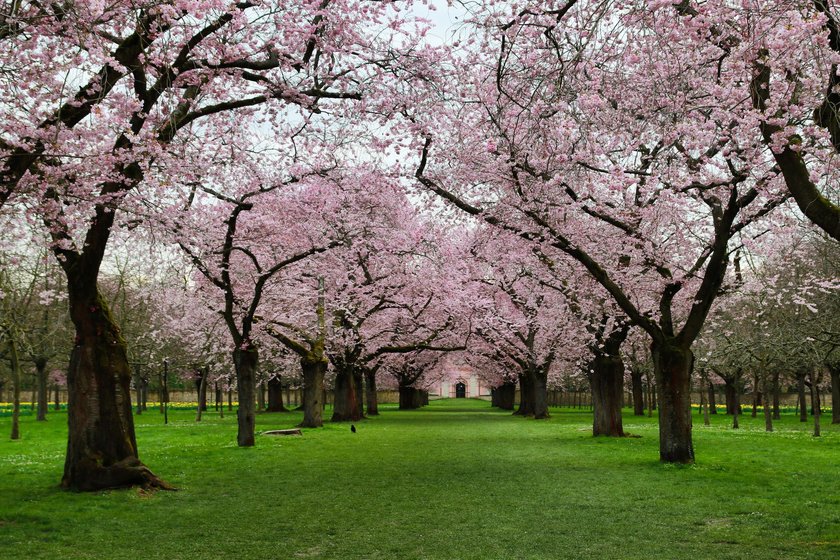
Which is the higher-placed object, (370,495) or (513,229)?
(513,229)

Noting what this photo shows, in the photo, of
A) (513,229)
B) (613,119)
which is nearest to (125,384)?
(513,229)

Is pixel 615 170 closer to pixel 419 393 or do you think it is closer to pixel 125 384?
pixel 125 384

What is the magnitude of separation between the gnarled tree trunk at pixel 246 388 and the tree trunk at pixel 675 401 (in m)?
11.2

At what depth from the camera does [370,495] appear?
508 inches

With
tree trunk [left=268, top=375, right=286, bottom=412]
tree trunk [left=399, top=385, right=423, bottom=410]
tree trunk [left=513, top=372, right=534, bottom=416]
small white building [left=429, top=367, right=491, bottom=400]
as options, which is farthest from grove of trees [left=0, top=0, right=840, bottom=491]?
small white building [left=429, top=367, right=491, bottom=400]

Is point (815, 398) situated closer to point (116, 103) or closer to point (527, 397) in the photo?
point (527, 397)

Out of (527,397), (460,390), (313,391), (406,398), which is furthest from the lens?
(460,390)

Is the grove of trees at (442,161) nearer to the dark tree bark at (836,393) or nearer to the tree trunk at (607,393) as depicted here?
the tree trunk at (607,393)

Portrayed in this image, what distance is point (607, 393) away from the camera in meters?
26.0

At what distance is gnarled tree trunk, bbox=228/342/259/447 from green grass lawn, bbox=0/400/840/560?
1.67 meters

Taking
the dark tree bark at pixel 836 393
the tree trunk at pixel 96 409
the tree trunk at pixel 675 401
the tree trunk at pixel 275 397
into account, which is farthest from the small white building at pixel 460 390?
the tree trunk at pixel 96 409

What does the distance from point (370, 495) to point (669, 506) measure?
4.86m

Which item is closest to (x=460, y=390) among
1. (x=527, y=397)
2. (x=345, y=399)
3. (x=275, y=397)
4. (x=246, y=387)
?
(x=275, y=397)

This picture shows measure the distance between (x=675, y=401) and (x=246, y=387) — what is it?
1164 cm
